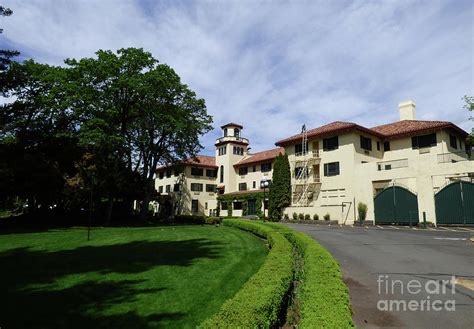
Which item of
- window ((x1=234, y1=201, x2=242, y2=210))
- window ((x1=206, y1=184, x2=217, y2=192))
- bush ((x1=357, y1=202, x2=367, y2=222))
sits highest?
window ((x1=206, y1=184, x2=217, y2=192))

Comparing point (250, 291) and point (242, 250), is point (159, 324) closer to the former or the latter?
point (250, 291)

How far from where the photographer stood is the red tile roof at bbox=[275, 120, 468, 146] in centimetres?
3195

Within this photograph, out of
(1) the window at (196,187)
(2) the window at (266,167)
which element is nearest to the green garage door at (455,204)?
(2) the window at (266,167)

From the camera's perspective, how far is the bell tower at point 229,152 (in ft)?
174

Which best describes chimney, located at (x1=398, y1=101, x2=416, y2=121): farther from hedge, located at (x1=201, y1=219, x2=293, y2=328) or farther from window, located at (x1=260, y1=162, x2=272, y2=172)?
hedge, located at (x1=201, y1=219, x2=293, y2=328)

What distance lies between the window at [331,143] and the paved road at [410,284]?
2337 cm

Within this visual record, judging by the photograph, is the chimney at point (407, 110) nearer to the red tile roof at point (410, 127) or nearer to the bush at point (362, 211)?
the red tile roof at point (410, 127)

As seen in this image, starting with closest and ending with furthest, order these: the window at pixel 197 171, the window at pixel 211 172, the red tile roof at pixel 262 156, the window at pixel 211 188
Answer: the red tile roof at pixel 262 156 → the window at pixel 197 171 → the window at pixel 211 188 → the window at pixel 211 172

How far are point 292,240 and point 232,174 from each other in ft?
126

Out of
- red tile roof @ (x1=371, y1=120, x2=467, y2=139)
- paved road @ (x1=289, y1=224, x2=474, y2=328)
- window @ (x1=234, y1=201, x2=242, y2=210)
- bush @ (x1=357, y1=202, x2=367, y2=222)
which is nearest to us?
paved road @ (x1=289, y1=224, x2=474, y2=328)

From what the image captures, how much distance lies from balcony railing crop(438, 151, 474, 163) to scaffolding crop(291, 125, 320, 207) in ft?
42.4

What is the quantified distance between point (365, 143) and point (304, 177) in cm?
798

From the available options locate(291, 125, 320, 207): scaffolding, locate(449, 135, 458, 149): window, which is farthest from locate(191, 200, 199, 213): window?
locate(449, 135, 458, 149): window

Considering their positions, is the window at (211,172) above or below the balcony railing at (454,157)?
above
